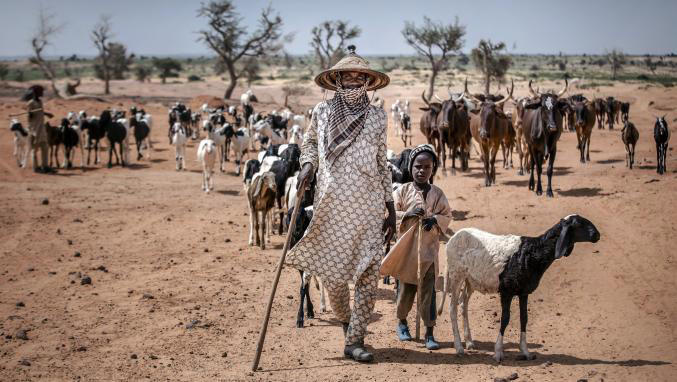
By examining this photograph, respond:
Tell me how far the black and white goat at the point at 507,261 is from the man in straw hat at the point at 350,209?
718 mm

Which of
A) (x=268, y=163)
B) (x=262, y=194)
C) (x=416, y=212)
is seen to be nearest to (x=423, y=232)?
(x=416, y=212)

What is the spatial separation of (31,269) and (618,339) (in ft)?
26.6

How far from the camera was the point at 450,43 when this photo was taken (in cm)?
5156

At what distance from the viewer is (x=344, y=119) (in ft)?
18.8

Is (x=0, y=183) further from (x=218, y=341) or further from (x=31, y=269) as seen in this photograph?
(x=218, y=341)

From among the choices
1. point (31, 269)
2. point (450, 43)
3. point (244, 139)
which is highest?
point (450, 43)

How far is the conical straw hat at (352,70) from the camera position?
582 cm

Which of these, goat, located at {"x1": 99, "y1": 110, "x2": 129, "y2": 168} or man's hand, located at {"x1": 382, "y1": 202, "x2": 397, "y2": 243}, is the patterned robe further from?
goat, located at {"x1": 99, "y1": 110, "x2": 129, "y2": 168}

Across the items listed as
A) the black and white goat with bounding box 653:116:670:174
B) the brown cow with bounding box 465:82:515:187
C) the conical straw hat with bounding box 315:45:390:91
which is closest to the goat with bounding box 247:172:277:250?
the conical straw hat with bounding box 315:45:390:91

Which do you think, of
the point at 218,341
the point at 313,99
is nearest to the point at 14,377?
the point at 218,341

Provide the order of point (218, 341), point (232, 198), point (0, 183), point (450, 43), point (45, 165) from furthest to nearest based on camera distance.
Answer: point (450, 43)
point (45, 165)
point (0, 183)
point (232, 198)
point (218, 341)

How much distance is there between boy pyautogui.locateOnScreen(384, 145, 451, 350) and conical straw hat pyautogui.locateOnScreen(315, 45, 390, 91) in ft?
2.40

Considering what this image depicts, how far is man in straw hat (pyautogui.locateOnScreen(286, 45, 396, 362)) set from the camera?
5.64 m

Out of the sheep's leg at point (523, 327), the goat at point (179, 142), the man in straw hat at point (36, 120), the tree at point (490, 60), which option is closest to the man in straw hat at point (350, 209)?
the sheep's leg at point (523, 327)
